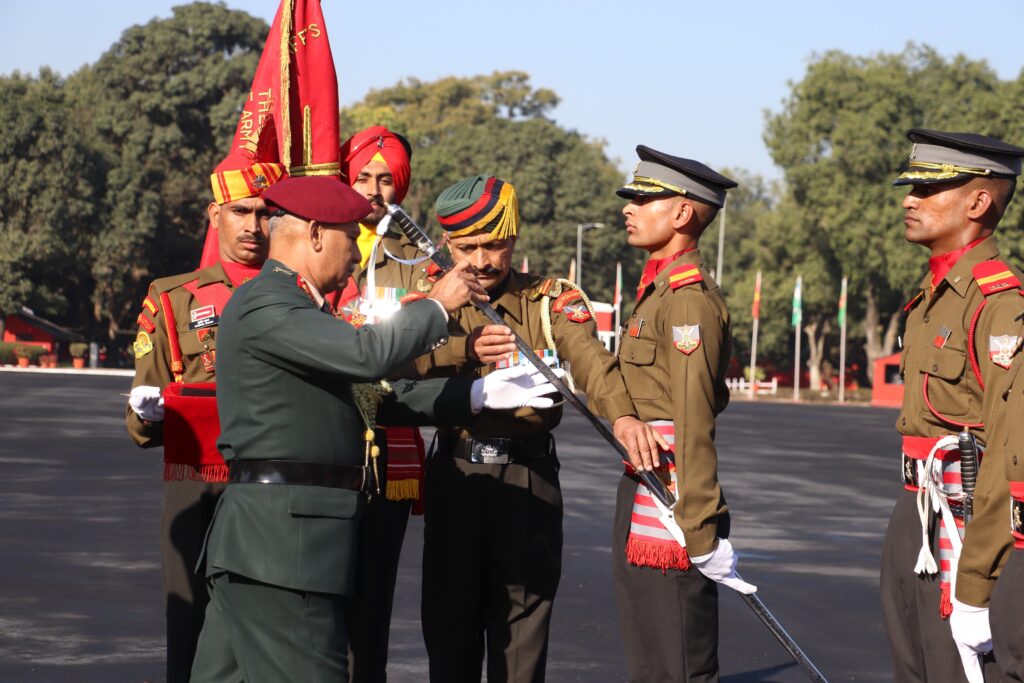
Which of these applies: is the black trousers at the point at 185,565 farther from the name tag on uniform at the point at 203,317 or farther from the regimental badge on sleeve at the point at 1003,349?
the regimental badge on sleeve at the point at 1003,349

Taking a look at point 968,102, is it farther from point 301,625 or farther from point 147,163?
point 301,625

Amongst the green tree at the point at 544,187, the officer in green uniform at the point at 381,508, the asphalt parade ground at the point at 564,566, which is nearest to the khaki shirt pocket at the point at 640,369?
the officer in green uniform at the point at 381,508

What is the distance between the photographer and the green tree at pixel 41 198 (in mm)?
66312

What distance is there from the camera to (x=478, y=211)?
20.0 ft

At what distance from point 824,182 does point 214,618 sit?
2715 inches

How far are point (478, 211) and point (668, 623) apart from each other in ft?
5.80

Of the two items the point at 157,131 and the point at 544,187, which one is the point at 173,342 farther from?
the point at 544,187

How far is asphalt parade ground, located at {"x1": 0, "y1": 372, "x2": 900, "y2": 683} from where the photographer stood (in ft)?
27.4

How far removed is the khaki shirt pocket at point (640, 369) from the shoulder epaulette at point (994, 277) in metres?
1.18

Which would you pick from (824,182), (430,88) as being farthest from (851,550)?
(430,88)

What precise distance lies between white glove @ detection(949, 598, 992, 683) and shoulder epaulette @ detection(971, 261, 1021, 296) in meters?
1.08

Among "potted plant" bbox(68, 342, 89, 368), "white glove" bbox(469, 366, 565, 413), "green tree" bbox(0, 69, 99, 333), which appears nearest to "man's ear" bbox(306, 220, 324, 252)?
"white glove" bbox(469, 366, 565, 413)

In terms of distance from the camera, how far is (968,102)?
71812 millimetres

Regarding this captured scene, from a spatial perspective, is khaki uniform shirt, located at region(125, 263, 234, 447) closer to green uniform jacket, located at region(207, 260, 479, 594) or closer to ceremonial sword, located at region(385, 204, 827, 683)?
ceremonial sword, located at region(385, 204, 827, 683)
